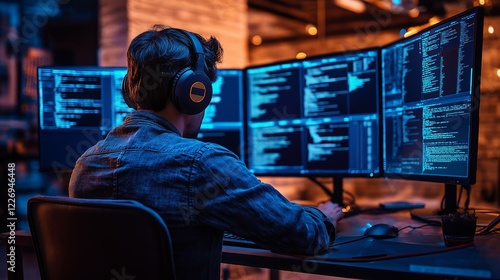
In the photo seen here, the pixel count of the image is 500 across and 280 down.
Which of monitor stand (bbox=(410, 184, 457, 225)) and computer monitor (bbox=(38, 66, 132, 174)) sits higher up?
computer monitor (bbox=(38, 66, 132, 174))

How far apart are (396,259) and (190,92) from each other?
610 mm

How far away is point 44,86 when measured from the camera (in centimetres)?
196

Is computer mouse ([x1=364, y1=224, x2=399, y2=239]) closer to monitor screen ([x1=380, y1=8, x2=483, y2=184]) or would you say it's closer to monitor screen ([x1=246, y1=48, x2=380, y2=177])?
monitor screen ([x1=380, y1=8, x2=483, y2=184])

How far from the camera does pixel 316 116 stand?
75.7 inches

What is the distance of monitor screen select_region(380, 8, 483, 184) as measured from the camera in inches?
54.2

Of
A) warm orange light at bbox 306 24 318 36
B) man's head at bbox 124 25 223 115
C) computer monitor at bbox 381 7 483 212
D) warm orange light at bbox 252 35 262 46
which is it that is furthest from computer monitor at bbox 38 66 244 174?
warm orange light at bbox 252 35 262 46

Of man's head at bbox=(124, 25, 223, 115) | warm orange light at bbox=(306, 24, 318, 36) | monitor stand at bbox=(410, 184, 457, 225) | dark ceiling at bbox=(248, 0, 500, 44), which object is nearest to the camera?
man's head at bbox=(124, 25, 223, 115)

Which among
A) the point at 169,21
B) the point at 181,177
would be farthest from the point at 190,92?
the point at 169,21

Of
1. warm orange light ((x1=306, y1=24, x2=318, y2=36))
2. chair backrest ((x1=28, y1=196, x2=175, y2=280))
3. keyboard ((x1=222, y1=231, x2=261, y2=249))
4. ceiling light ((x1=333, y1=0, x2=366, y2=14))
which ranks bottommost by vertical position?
keyboard ((x1=222, y1=231, x2=261, y2=249))

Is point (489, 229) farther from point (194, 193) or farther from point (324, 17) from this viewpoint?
point (324, 17)

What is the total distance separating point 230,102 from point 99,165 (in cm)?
105

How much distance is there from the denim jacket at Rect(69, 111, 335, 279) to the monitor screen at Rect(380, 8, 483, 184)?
60 centimetres

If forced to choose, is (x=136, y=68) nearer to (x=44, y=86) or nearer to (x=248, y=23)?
(x=44, y=86)

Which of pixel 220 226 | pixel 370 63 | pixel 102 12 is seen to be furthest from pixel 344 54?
pixel 102 12
